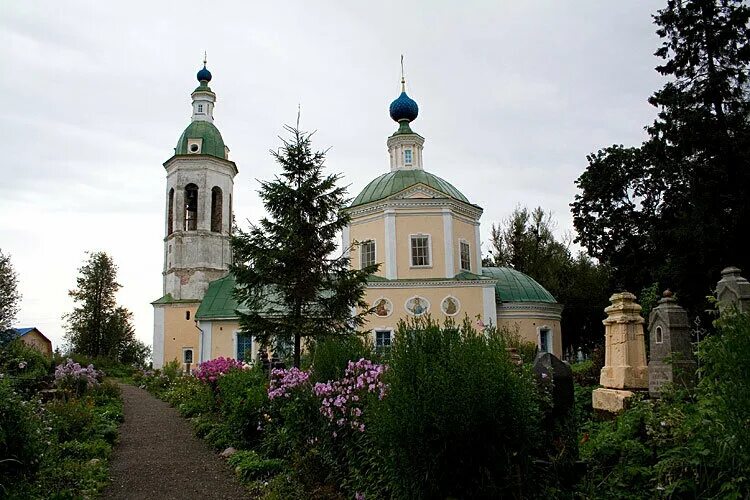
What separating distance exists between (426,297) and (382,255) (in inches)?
102

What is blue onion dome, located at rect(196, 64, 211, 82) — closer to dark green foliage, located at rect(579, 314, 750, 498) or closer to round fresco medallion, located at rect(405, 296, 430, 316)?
round fresco medallion, located at rect(405, 296, 430, 316)

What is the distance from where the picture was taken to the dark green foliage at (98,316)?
1772 inches

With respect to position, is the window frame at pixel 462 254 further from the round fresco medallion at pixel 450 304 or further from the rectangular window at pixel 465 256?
the round fresco medallion at pixel 450 304

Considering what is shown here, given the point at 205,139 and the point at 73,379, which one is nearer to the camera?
the point at 73,379

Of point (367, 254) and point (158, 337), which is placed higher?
point (367, 254)

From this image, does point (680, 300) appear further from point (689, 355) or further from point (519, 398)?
point (519, 398)

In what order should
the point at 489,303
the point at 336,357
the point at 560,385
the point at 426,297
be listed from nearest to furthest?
the point at 560,385, the point at 336,357, the point at 426,297, the point at 489,303

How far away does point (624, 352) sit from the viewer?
40.8ft

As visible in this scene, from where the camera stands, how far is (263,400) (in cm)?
1053

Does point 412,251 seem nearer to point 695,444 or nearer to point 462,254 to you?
point 462,254

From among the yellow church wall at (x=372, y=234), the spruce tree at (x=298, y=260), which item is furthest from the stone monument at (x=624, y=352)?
the yellow church wall at (x=372, y=234)

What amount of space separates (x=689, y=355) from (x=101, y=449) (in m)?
10.2

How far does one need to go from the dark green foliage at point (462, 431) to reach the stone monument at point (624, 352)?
7.23 m

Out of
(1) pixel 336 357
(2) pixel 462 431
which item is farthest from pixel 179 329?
(2) pixel 462 431
